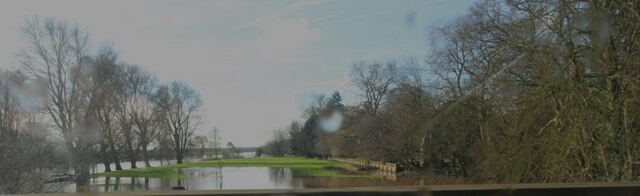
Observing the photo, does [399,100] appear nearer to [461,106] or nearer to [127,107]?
[461,106]

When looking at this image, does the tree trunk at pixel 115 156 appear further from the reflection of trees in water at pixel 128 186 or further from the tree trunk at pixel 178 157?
the reflection of trees in water at pixel 128 186

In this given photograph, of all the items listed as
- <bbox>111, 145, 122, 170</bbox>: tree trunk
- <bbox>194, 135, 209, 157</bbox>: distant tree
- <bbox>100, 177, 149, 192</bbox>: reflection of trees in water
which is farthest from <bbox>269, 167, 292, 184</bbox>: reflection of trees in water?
<bbox>111, 145, 122, 170</bbox>: tree trunk

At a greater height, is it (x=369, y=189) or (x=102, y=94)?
(x=102, y=94)

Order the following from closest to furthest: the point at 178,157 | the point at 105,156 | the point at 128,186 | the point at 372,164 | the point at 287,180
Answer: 1. the point at 128,186
2. the point at 287,180
3. the point at 105,156
4. the point at 178,157
5. the point at 372,164

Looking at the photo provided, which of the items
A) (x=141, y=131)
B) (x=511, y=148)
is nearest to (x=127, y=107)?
(x=141, y=131)

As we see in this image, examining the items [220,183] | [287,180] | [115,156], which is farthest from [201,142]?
[220,183]

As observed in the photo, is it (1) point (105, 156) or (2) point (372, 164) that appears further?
(2) point (372, 164)

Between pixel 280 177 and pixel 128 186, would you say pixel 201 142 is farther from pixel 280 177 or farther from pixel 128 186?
pixel 128 186

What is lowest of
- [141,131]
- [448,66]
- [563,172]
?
[563,172]

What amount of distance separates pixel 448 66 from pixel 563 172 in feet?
65.3

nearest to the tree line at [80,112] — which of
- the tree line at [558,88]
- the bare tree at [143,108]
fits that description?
the bare tree at [143,108]

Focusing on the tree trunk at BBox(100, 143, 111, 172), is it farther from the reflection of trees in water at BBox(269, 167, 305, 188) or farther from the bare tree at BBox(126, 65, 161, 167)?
the reflection of trees in water at BBox(269, 167, 305, 188)

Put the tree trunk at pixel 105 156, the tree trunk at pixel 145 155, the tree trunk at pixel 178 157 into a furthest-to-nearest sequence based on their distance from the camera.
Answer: the tree trunk at pixel 178 157, the tree trunk at pixel 145 155, the tree trunk at pixel 105 156

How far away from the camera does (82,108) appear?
22.2 m
